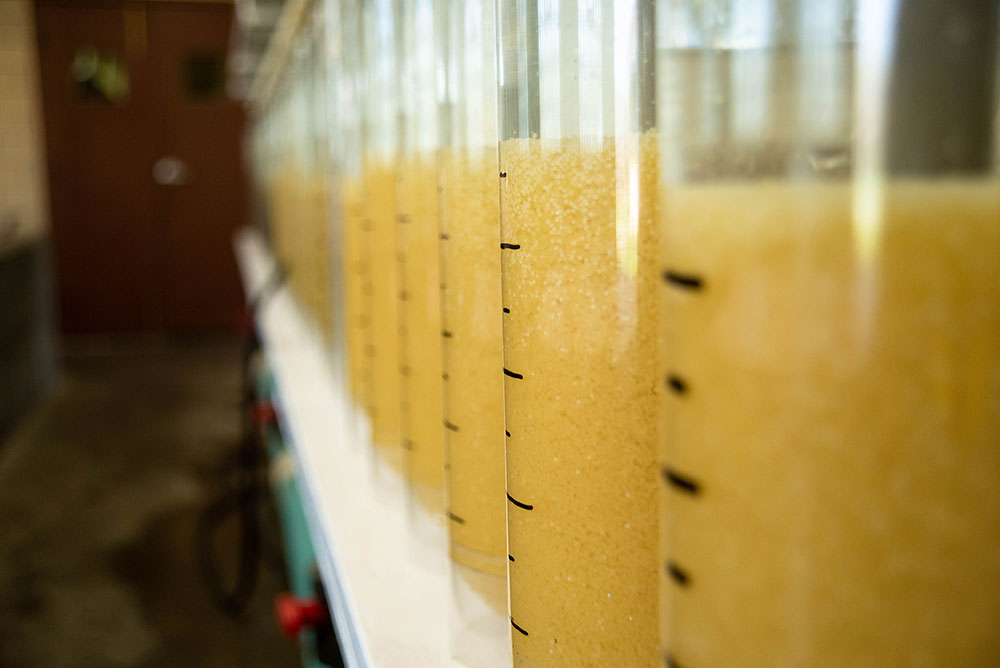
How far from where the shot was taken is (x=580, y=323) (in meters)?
0.35

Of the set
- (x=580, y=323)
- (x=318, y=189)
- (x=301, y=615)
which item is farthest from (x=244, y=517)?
(x=580, y=323)

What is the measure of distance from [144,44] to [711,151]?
796 centimetres

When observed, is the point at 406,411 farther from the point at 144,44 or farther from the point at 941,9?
the point at 144,44

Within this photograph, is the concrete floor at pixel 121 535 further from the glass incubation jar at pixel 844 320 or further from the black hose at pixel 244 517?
the glass incubation jar at pixel 844 320

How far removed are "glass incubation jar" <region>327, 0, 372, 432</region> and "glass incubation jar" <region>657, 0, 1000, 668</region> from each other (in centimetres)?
59

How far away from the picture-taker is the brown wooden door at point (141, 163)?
7184mm

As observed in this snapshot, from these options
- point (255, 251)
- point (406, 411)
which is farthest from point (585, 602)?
point (255, 251)

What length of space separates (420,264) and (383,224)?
0.62ft

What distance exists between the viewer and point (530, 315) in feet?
1.25

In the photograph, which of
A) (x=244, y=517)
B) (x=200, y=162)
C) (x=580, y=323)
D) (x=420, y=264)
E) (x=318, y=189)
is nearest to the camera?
(x=580, y=323)

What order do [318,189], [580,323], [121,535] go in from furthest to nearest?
[121,535] → [318,189] → [580,323]

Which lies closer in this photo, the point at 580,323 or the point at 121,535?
the point at 580,323

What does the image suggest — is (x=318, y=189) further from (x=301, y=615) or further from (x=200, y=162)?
(x=200, y=162)

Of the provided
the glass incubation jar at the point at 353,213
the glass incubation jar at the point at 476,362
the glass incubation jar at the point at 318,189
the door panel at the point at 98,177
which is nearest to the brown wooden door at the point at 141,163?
the door panel at the point at 98,177
